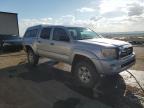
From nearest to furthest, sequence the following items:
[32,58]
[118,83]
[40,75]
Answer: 1. [118,83]
2. [40,75]
3. [32,58]

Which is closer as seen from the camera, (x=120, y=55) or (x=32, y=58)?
(x=120, y=55)

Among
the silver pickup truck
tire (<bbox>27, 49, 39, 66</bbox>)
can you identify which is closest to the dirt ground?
the silver pickup truck

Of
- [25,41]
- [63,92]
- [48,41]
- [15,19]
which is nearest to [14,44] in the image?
[15,19]

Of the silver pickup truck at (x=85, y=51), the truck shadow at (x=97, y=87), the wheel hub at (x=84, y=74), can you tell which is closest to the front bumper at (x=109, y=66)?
the silver pickup truck at (x=85, y=51)

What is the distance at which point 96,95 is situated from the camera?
539 centimetres

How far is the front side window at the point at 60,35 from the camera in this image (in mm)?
6906

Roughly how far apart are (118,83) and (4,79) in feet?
13.8

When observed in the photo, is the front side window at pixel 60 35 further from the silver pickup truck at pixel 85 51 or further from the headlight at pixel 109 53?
the headlight at pixel 109 53

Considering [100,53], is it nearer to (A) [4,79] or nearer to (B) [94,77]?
(B) [94,77]

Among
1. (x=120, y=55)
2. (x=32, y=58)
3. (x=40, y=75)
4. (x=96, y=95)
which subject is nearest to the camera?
(x=96, y=95)

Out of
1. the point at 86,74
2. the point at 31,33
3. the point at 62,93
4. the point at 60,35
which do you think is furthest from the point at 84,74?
the point at 31,33

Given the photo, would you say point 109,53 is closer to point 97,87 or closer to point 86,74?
point 86,74

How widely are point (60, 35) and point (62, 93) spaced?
2434mm

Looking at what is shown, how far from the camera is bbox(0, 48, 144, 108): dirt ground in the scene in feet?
15.8
